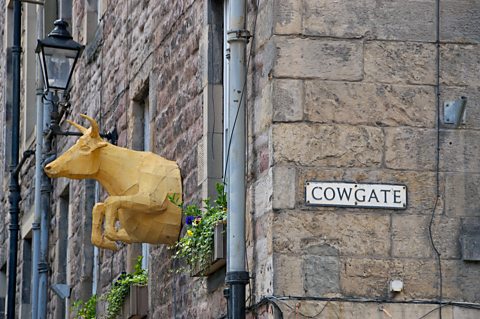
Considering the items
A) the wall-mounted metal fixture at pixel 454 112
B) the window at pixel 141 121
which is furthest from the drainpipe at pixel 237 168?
the window at pixel 141 121

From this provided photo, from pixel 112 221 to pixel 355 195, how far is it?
2970 millimetres

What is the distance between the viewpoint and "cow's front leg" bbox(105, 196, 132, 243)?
476 inches

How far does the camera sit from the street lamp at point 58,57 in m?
14.6

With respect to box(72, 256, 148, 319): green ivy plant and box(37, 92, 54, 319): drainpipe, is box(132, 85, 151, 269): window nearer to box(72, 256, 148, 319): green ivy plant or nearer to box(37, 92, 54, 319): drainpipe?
box(72, 256, 148, 319): green ivy plant

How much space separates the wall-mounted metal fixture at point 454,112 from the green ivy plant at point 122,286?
4.35 metres

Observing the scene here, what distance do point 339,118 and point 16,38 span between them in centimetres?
876

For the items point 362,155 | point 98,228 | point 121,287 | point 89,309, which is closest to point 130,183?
point 98,228

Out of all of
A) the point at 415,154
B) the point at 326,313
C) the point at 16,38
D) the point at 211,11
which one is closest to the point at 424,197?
the point at 415,154

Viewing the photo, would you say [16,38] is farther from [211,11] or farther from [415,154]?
[415,154]

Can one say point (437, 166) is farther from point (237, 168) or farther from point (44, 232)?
point (44, 232)

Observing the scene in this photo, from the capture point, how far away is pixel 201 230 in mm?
11148

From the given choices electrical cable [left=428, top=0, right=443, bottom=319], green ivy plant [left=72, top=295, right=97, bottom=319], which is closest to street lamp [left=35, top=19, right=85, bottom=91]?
green ivy plant [left=72, top=295, right=97, bottom=319]

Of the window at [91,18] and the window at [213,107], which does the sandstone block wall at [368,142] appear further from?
the window at [91,18]

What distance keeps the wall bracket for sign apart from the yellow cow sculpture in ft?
8.18
